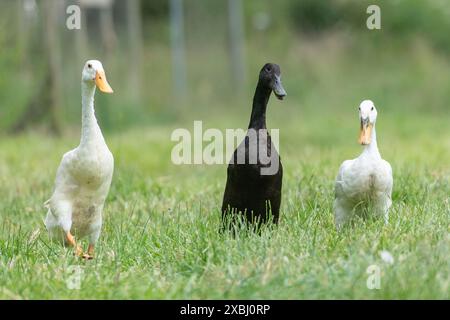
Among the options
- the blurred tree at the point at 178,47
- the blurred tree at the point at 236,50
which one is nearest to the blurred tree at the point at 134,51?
the blurred tree at the point at 178,47

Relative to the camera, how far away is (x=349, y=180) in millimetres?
4805

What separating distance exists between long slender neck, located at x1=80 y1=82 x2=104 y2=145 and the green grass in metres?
0.57

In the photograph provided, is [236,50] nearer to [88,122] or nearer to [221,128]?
[221,128]

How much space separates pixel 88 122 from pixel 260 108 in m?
0.91

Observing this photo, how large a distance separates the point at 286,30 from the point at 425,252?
13426mm

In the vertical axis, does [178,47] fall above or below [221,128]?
above

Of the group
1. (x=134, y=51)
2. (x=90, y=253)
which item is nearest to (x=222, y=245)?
(x=90, y=253)

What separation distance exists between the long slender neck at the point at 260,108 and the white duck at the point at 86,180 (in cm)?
78

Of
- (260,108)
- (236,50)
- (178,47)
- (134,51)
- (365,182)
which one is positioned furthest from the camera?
(236,50)

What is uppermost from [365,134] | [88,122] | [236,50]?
[236,50]

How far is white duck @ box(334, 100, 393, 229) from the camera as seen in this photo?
477 centimetres

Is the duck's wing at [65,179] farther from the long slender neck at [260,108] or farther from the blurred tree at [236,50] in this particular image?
the blurred tree at [236,50]

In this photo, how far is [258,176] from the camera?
4.83 metres

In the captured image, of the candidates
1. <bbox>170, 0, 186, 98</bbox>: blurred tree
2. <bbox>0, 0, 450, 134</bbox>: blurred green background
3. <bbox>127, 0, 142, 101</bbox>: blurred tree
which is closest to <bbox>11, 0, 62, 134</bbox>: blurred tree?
<bbox>0, 0, 450, 134</bbox>: blurred green background
